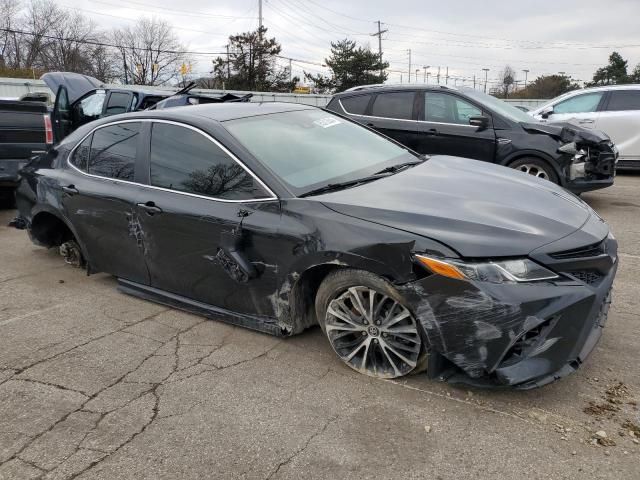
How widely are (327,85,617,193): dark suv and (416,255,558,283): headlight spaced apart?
4.79m

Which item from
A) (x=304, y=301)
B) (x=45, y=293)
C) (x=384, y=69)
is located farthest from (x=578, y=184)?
(x=384, y=69)

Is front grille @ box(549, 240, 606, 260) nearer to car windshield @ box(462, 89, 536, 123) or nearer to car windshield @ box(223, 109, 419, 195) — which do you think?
car windshield @ box(223, 109, 419, 195)

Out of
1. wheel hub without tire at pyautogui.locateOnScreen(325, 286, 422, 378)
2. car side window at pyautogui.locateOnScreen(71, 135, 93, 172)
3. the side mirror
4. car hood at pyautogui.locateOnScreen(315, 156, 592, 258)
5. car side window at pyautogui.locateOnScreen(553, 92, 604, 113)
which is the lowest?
wheel hub without tire at pyautogui.locateOnScreen(325, 286, 422, 378)

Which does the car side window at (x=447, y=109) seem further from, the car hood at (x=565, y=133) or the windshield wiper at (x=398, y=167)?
the windshield wiper at (x=398, y=167)

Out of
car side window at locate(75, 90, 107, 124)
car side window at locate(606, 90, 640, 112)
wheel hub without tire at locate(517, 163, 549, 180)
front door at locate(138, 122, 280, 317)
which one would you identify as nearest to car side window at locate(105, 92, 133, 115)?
car side window at locate(75, 90, 107, 124)

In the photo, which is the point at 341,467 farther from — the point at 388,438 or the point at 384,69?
the point at 384,69

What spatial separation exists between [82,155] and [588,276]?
3.98 meters

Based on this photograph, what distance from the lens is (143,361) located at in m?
3.43

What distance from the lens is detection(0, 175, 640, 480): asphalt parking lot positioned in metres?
2.41

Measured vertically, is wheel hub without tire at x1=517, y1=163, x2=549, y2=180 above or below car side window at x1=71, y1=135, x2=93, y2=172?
below

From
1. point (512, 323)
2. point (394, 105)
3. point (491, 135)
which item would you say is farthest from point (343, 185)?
point (394, 105)

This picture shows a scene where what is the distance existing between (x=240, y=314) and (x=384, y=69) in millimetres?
56577

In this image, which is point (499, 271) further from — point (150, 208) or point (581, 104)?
point (581, 104)

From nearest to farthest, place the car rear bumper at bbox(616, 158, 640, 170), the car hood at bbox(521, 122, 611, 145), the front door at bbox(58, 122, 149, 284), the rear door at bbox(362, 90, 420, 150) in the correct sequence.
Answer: the front door at bbox(58, 122, 149, 284) < the car hood at bbox(521, 122, 611, 145) < the rear door at bbox(362, 90, 420, 150) < the car rear bumper at bbox(616, 158, 640, 170)
